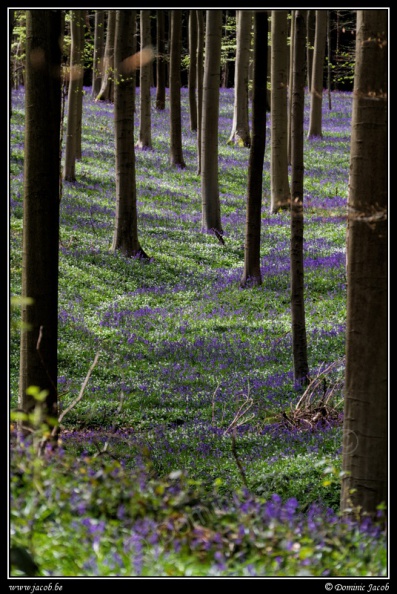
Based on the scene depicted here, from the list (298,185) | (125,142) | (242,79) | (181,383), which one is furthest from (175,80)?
(181,383)

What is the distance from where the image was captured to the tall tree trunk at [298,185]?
1285 cm

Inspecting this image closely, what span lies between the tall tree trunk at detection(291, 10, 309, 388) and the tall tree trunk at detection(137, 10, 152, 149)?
18793mm

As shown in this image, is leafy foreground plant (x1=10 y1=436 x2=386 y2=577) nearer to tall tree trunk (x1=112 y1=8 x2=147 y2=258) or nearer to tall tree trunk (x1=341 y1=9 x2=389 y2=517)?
tall tree trunk (x1=341 y1=9 x2=389 y2=517)

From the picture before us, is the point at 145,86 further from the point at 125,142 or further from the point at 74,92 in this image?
the point at 125,142

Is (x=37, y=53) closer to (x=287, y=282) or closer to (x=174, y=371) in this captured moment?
(x=174, y=371)

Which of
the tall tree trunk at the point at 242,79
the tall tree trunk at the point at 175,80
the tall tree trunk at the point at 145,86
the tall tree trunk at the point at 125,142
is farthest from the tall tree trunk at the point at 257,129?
the tall tree trunk at the point at 145,86

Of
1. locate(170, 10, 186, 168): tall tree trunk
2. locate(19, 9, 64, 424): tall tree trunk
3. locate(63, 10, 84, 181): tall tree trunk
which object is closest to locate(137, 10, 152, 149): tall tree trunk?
locate(170, 10, 186, 168): tall tree trunk

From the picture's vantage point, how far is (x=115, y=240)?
2169cm

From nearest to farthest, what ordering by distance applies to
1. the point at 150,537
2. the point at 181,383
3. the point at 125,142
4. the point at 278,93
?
1. the point at 150,537
2. the point at 181,383
3. the point at 125,142
4. the point at 278,93

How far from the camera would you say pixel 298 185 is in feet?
42.2

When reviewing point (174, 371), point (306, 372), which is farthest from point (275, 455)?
point (174, 371)

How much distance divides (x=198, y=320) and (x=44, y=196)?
9.34 metres

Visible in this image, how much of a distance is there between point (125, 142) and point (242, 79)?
15.3 m

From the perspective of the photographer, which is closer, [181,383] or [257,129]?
[181,383]
